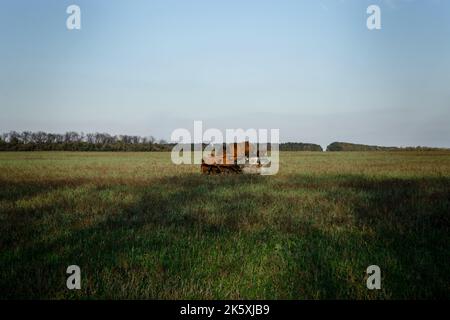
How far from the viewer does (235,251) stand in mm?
5012

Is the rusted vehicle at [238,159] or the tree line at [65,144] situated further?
the tree line at [65,144]

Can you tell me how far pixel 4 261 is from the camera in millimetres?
4469

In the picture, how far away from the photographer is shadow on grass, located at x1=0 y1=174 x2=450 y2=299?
3.74 meters

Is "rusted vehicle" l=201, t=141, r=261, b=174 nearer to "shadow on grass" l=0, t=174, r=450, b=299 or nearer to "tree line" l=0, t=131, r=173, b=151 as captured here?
"shadow on grass" l=0, t=174, r=450, b=299

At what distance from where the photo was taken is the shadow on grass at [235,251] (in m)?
3.74

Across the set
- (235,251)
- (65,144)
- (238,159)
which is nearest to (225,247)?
(235,251)

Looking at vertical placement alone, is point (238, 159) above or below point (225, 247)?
above

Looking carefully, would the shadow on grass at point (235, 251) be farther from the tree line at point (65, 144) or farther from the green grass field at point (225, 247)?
the tree line at point (65, 144)

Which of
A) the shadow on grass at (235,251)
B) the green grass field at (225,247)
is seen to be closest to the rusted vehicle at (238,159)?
the green grass field at (225,247)

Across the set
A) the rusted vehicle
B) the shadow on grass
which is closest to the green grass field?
the shadow on grass

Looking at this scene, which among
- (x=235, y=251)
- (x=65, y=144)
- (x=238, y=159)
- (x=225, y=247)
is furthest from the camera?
(x=65, y=144)

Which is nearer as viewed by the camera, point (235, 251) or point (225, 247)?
point (235, 251)

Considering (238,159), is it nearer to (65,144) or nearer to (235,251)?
(235,251)
